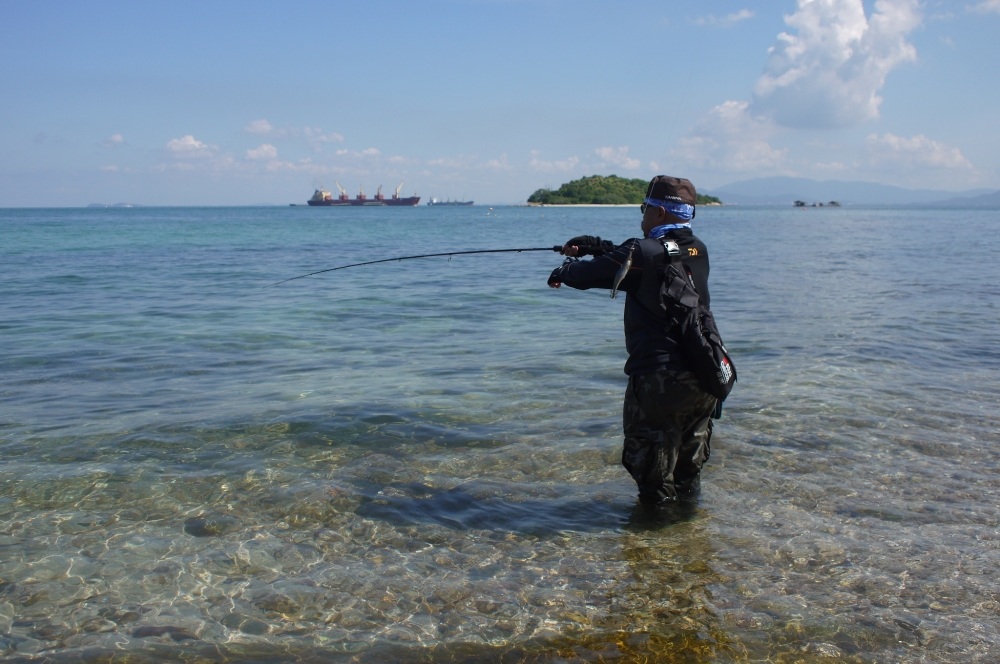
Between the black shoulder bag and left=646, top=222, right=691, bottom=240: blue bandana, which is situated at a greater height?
left=646, top=222, right=691, bottom=240: blue bandana

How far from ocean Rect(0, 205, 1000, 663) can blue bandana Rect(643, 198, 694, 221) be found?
85.1 inches

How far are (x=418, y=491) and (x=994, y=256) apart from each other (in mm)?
32408

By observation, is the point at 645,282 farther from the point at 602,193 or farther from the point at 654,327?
the point at 602,193

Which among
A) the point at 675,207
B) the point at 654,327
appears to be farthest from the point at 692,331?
the point at 675,207

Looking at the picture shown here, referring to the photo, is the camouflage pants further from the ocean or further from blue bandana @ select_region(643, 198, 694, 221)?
blue bandana @ select_region(643, 198, 694, 221)

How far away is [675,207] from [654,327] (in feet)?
2.70

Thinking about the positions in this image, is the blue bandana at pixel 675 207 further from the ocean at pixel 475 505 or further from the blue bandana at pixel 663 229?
the ocean at pixel 475 505

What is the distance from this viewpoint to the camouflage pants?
519 centimetres

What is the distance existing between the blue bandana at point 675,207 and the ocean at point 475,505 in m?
2.16

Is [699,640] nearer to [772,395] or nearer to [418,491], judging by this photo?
[418,491]

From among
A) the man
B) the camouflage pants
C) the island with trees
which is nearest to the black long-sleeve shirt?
the man

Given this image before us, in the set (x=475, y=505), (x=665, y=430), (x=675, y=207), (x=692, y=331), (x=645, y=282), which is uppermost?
(x=675, y=207)

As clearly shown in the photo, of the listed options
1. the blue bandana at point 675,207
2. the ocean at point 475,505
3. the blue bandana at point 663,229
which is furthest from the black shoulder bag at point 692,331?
the ocean at point 475,505

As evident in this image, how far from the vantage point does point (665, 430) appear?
536 centimetres
